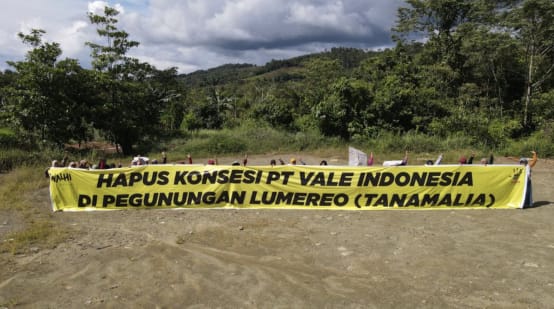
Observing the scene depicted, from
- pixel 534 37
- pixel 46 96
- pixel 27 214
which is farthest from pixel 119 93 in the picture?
pixel 534 37

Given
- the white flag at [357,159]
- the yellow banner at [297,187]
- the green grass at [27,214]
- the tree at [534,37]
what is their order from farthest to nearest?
the tree at [534,37]
the white flag at [357,159]
the yellow banner at [297,187]
the green grass at [27,214]

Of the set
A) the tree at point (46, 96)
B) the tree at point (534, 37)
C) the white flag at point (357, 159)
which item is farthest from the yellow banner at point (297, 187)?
the tree at point (534, 37)

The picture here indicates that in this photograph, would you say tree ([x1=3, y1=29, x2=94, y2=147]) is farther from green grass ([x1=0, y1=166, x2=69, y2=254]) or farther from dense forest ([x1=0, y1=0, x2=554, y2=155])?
green grass ([x1=0, y1=166, x2=69, y2=254])

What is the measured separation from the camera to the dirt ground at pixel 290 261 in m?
5.94

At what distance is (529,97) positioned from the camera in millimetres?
26688

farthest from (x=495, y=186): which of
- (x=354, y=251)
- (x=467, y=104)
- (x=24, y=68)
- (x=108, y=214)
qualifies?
(x=24, y=68)

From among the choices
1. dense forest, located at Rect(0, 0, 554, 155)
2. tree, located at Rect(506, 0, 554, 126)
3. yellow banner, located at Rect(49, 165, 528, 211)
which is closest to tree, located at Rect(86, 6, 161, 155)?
dense forest, located at Rect(0, 0, 554, 155)

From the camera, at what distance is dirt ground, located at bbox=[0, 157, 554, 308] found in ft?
19.5

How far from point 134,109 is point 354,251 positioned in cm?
2042

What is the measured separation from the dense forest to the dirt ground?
1282cm

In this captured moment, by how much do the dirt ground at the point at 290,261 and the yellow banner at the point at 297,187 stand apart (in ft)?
1.50

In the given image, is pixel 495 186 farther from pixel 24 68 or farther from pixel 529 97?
pixel 24 68

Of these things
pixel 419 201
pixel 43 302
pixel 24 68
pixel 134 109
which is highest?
pixel 24 68

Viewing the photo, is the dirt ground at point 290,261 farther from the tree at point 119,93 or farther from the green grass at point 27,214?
the tree at point 119,93
